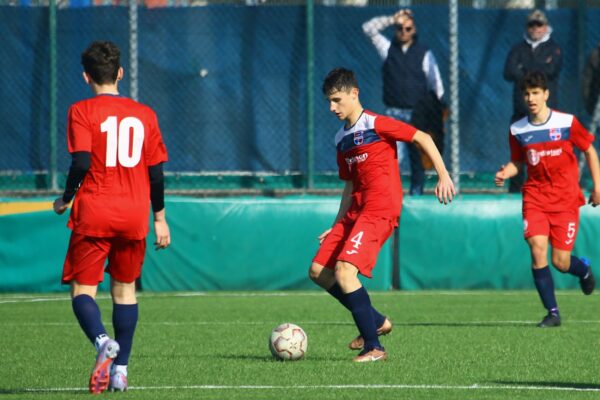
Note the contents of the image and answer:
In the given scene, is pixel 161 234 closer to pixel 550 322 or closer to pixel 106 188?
pixel 106 188

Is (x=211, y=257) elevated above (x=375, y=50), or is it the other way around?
(x=375, y=50)

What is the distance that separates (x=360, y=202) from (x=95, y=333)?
2406 mm

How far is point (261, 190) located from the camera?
16.0 meters

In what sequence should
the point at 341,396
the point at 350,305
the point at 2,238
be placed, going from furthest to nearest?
the point at 2,238
the point at 350,305
the point at 341,396

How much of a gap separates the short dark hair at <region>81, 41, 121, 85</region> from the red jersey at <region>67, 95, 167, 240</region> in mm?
103

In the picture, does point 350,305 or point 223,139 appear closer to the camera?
point 350,305

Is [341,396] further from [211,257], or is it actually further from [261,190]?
[261,190]

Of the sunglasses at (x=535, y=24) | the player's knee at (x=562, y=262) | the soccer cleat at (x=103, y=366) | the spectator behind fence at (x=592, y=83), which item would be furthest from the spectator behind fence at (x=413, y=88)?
the soccer cleat at (x=103, y=366)

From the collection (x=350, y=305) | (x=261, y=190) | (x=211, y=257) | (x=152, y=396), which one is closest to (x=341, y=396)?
(x=152, y=396)

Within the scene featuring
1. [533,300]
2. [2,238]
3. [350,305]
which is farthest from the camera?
[2,238]

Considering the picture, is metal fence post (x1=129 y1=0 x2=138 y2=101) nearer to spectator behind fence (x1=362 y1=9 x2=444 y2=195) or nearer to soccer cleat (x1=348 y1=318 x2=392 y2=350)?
spectator behind fence (x1=362 y1=9 x2=444 y2=195)

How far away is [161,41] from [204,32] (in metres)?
0.52

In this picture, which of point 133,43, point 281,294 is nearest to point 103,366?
point 281,294

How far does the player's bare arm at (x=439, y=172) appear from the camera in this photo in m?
8.01
